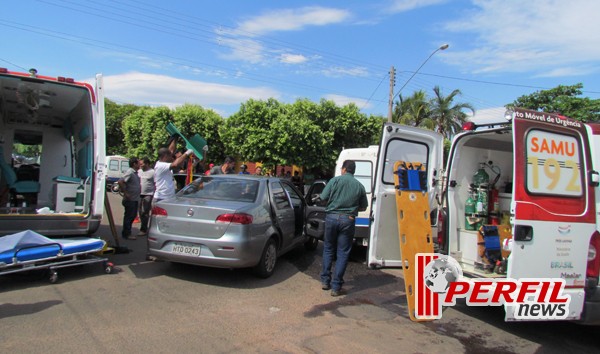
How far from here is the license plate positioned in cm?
548

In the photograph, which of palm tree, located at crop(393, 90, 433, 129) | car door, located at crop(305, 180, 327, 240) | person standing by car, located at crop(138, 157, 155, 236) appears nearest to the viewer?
car door, located at crop(305, 180, 327, 240)

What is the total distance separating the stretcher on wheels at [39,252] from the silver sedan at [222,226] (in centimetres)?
87

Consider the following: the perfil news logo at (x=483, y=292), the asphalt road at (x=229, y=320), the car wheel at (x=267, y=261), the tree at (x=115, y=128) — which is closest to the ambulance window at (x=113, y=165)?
the tree at (x=115, y=128)

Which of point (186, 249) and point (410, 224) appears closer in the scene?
point (410, 224)

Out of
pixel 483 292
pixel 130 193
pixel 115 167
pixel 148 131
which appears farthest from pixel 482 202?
pixel 115 167

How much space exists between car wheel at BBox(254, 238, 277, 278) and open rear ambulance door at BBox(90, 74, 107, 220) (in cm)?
242

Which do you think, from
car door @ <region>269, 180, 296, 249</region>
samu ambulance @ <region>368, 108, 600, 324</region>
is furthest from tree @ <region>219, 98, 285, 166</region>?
samu ambulance @ <region>368, 108, 600, 324</region>

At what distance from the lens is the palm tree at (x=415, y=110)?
2759 cm

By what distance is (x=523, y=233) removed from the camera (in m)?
3.86

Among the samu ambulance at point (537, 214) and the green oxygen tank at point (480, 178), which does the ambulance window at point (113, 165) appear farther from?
the green oxygen tank at point (480, 178)

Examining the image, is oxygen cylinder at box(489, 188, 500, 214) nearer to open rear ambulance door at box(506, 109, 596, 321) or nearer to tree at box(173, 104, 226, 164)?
open rear ambulance door at box(506, 109, 596, 321)

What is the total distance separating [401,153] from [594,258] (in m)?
2.40

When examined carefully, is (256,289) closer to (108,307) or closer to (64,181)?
(108,307)

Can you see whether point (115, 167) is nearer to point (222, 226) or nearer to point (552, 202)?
point (222, 226)
